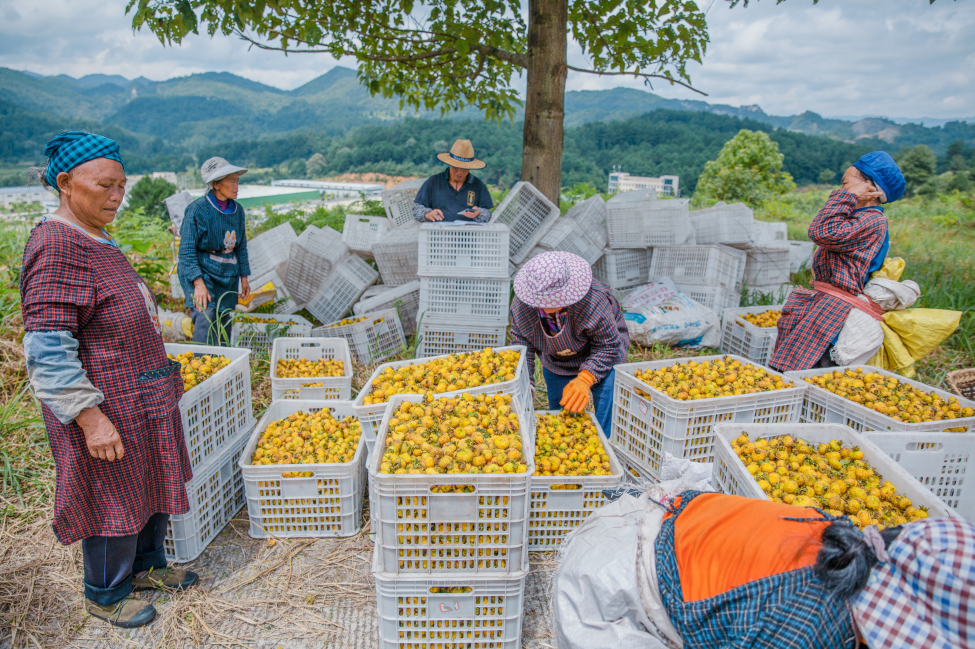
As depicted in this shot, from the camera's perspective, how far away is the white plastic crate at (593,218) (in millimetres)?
6277

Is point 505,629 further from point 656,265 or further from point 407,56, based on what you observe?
point 407,56

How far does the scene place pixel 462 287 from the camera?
4.99 meters

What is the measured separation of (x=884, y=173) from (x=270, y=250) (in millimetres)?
6164

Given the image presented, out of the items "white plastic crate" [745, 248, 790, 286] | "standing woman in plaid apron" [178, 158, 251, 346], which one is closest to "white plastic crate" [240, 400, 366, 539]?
"standing woman in plaid apron" [178, 158, 251, 346]

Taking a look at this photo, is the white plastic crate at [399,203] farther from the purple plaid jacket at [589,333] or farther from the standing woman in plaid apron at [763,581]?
the standing woman in plaid apron at [763,581]

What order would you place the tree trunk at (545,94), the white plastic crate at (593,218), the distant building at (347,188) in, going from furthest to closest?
1. the distant building at (347,188)
2. the white plastic crate at (593,218)
3. the tree trunk at (545,94)

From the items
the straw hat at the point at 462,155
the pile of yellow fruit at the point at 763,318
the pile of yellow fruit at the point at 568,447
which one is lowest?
the pile of yellow fruit at the point at 568,447

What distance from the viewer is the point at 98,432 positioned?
7.46ft

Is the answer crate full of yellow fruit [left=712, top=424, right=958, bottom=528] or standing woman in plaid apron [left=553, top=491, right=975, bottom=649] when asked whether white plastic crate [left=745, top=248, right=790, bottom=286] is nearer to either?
crate full of yellow fruit [left=712, top=424, right=958, bottom=528]

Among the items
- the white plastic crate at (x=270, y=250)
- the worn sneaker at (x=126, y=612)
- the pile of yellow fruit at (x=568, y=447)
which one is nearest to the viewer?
the worn sneaker at (x=126, y=612)

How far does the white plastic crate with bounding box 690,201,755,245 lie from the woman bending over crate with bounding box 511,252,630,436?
3.52 meters

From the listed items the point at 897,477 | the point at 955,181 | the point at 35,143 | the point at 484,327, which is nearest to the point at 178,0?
the point at 484,327

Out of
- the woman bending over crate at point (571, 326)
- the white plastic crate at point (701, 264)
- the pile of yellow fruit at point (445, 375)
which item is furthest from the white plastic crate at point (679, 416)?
the white plastic crate at point (701, 264)

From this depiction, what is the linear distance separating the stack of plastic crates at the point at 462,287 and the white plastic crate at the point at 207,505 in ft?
6.46
